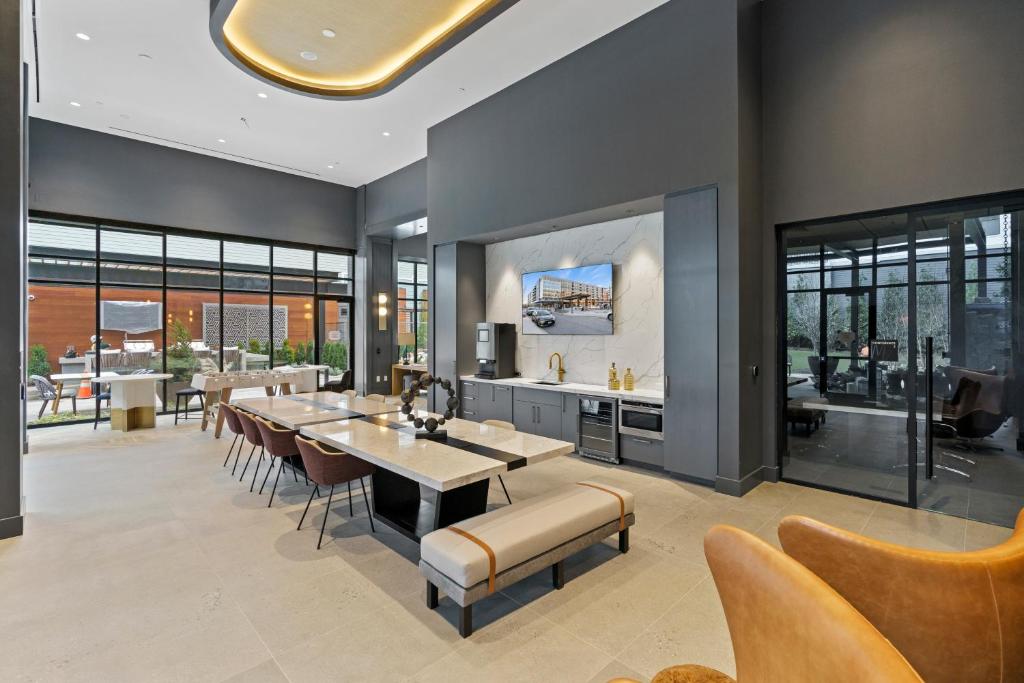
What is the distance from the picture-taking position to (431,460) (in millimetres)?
2961

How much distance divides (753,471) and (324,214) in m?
9.09

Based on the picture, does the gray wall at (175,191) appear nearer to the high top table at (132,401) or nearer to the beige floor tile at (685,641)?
the high top table at (132,401)

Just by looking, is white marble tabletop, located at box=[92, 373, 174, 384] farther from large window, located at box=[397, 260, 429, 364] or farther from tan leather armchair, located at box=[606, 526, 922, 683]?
tan leather armchair, located at box=[606, 526, 922, 683]

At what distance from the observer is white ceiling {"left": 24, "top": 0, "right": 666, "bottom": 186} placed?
4.73 metres

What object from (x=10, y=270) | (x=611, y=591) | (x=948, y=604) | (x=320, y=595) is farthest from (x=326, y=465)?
(x=948, y=604)

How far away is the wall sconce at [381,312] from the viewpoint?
10430 mm

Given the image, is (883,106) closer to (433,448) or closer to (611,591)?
(611,591)

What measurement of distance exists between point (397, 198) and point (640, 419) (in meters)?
6.56

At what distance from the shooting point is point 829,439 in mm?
4637

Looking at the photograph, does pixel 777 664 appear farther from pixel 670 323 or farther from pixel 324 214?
pixel 324 214

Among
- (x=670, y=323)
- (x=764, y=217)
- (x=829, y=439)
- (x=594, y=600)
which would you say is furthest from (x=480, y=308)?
(x=594, y=600)

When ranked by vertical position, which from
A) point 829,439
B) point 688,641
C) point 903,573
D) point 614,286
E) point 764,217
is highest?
point 764,217

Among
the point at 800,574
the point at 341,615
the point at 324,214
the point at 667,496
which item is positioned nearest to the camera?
the point at 800,574

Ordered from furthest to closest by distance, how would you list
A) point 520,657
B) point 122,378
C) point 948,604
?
point 122,378, point 520,657, point 948,604
